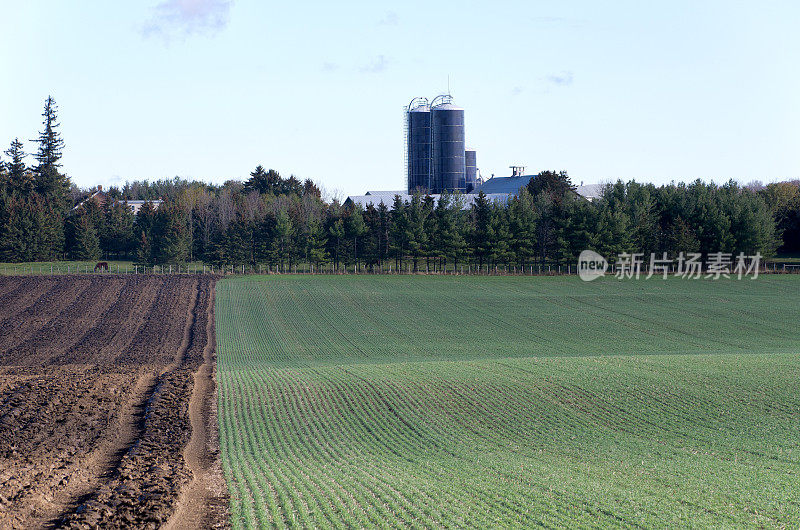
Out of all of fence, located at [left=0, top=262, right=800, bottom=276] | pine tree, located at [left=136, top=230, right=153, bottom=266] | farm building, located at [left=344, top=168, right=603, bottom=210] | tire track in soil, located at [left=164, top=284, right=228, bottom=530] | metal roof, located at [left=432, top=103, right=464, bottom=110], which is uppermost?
metal roof, located at [left=432, top=103, right=464, bottom=110]

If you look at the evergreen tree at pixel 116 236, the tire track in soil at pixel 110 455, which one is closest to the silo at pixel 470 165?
the evergreen tree at pixel 116 236

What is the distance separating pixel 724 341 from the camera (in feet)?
145

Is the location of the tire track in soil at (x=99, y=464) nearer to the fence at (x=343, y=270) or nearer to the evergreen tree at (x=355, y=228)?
the fence at (x=343, y=270)

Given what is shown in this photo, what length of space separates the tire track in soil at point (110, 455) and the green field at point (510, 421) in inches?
102

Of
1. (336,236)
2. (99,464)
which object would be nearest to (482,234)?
(336,236)

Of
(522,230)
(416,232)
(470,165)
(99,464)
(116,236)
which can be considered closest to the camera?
(99,464)

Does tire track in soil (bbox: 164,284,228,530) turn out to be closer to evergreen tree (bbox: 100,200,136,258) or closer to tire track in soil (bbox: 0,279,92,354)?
tire track in soil (bbox: 0,279,92,354)

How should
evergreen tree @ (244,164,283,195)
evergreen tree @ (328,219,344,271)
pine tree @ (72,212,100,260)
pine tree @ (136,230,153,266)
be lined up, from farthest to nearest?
evergreen tree @ (244,164,283,195) → pine tree @ (72,212,100,260) → pine tree @ (136,230,153,266) → evergreen tree @ (328,219,344,271)

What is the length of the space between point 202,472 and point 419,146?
9581cm

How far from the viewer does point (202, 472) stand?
17281 mm

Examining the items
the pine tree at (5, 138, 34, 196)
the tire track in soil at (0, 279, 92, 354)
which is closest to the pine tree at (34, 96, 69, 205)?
the pine tree at (5, 138, 34, 196)

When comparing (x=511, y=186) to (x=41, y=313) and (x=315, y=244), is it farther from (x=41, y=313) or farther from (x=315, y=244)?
(x=41, y=313)

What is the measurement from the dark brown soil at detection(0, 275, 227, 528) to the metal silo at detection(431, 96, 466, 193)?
62277 millimetres

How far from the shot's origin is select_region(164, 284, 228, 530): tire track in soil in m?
13.7
